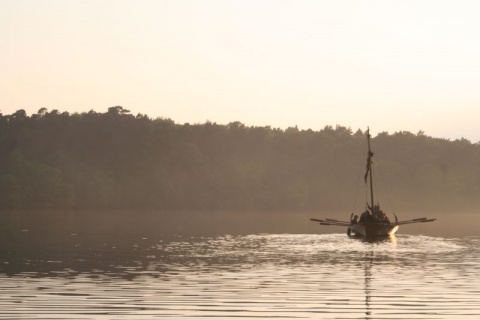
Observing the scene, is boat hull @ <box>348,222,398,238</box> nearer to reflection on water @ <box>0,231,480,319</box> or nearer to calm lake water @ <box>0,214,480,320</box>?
calm lake water @ <box>0,214,480,320</box>

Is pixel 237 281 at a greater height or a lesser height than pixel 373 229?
lesser

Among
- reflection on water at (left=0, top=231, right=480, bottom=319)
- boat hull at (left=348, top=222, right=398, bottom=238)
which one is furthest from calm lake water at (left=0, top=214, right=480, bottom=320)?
boat hull at (left=348, top=222, right=398, bottom=238)

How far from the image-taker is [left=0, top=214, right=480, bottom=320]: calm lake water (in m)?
40.6

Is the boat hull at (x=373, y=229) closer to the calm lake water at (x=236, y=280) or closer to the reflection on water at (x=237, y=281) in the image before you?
the calm lake water at (x=236, y=280)

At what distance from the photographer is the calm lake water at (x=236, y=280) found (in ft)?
133

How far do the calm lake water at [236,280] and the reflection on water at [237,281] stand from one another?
56mm

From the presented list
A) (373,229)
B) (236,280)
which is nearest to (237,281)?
(236,280)

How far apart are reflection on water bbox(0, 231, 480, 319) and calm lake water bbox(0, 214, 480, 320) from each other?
0.06 metres

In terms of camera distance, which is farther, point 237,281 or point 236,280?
point 236,280

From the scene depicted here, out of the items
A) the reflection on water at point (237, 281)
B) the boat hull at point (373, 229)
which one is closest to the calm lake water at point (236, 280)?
the reflection on water at point (237, 281)

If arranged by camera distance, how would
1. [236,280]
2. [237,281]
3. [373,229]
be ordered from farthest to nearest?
[373,229] → [236,280] → [237,281]

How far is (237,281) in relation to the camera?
2056 inches

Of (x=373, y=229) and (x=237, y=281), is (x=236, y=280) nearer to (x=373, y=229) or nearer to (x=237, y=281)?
(x=237, y=281)

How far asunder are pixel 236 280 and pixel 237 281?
57 centimetres
